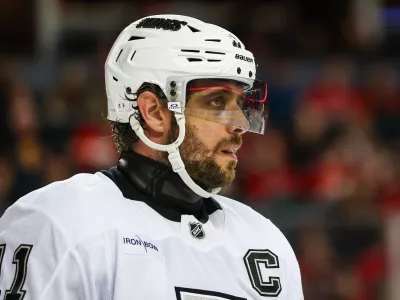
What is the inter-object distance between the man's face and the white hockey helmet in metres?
0.02

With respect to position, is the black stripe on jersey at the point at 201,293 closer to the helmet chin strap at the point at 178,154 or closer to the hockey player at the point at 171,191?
the hockey player at the point at 171,191

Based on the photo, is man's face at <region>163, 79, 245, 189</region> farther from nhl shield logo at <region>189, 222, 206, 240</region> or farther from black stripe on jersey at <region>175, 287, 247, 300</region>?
black stripe on jersey at <region>175, 287, 247, 300</region>

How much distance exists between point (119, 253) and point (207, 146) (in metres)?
0.41

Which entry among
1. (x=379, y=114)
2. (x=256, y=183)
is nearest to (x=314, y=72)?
(x=379, y=114)

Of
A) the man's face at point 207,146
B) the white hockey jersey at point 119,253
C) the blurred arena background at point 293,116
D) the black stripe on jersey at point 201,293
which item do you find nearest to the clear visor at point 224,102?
the man's face at point 207,146

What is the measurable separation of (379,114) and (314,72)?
51 centimetres

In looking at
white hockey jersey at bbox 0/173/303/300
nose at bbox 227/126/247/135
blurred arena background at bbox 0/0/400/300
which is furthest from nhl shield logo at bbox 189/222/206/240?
blurred arena background at bbox 0/0/400/300

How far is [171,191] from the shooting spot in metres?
2.45

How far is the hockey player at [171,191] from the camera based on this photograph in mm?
2227

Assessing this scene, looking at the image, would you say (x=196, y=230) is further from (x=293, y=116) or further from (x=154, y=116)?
(x=293, y=116)

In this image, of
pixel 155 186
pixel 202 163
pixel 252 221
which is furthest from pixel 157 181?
pixel 252 221

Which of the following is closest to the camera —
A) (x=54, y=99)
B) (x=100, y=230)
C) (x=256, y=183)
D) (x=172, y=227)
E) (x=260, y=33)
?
(x=100, y=230)

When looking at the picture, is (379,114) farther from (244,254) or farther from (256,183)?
(244,254)

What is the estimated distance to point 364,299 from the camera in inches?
184
